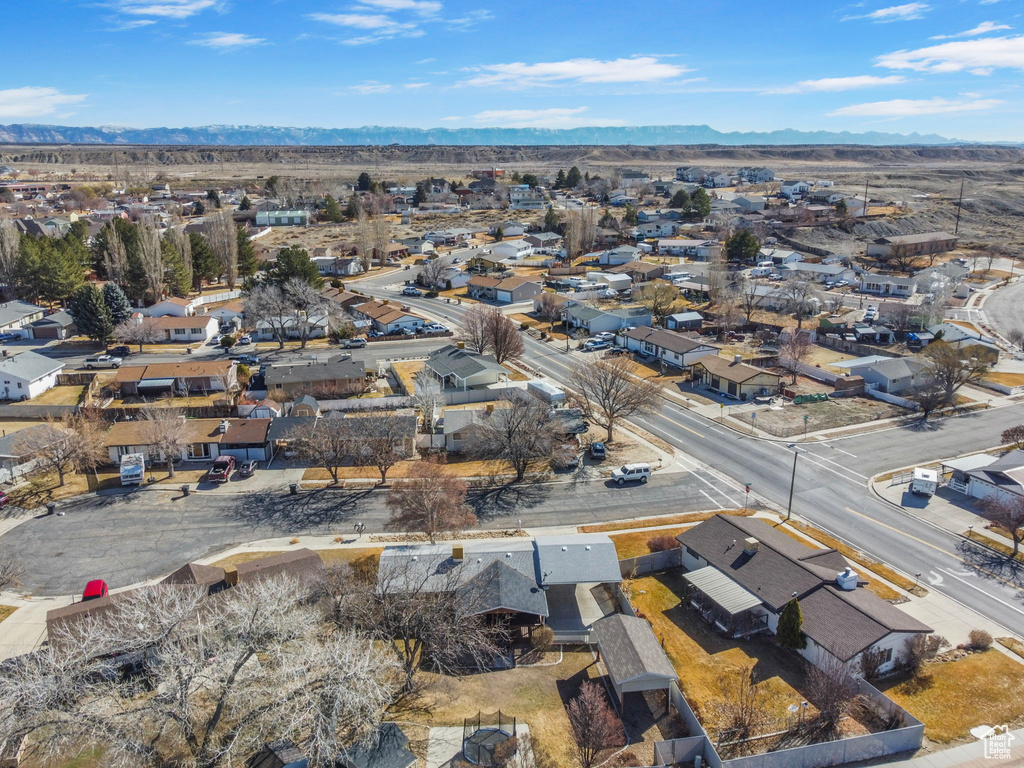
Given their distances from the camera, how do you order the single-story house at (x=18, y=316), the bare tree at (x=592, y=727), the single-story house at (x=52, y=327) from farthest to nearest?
1. the single-story house at (x=52, y=327)
2. the single-story house at (x=18, y=316)
3. the bare tree at (x=592, y=727)

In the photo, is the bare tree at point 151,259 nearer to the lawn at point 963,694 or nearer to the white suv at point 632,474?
the white suv at point 632,474

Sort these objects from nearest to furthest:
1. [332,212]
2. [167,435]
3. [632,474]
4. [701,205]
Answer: [632,474], [167,435], [701,205], [332,212]

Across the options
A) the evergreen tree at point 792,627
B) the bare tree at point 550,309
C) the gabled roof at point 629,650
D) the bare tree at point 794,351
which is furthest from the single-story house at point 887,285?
the gabled roof at point 629,650

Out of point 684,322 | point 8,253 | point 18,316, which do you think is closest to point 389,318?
point 684,322

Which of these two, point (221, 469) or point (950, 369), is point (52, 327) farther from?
point (950, 369)

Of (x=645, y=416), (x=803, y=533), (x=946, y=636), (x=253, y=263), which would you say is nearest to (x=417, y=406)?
(x=645, y=416)

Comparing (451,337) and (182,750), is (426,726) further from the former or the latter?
(451,337)

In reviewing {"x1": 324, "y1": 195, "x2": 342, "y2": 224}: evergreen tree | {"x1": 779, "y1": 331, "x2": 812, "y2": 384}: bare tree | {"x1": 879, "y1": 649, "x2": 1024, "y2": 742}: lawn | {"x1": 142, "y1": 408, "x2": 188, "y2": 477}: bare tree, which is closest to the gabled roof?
{"x1": 879, "y1": 649, "x2": 1024, "y2": 742}: lawn
